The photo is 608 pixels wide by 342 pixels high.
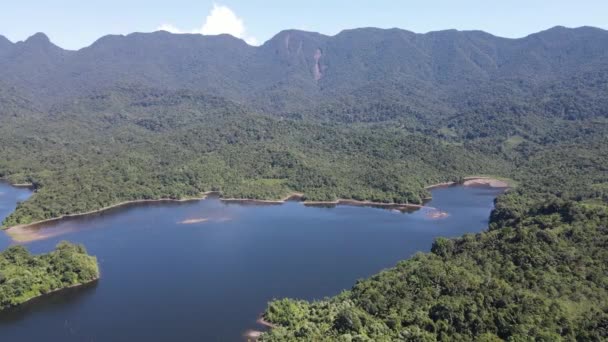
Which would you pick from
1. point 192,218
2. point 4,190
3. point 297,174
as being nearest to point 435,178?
point 297,174

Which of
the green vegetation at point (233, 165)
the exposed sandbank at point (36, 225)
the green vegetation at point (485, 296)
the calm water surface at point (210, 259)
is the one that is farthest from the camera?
the green vegetation at point (233, 165)

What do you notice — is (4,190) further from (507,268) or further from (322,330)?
(507,268)

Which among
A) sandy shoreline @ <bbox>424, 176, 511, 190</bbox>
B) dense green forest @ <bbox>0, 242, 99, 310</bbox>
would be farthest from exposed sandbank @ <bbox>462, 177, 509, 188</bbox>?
dense green forest @ <bbox>0, 242, 99, 310</bbox>

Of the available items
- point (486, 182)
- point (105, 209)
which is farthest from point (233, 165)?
point (486, 182)

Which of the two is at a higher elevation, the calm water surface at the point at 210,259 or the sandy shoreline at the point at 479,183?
the sandy shoreline at the point at 479,183

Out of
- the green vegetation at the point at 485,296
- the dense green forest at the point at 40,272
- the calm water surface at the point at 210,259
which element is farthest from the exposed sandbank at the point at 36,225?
the green vegetation at the point at 485,296

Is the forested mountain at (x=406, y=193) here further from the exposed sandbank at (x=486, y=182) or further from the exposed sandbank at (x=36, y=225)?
the exposed sandbank at (x=486, y=182)

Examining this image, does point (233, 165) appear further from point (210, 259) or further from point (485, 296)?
point (485, 296)

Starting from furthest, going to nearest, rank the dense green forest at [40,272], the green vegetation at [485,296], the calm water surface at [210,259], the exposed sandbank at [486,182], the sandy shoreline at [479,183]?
the exposed sandbank at [486,182], the sandy shoreline at [479,183], the dense green forest at [40,272], the calm water surface at [210,259], the green vegetation at [485,296]
